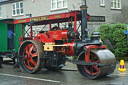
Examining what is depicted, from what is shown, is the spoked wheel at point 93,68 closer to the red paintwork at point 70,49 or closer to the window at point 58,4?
the red paintwork at point 70,49

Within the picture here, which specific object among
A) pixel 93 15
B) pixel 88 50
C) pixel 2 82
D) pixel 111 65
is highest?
pixel 93 15

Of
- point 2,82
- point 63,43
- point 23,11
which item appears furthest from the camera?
point 23,11

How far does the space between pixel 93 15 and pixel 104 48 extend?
37.3 ft

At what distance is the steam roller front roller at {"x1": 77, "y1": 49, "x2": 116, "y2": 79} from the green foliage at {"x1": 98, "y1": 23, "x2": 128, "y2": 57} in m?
7.01

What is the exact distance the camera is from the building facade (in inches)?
809

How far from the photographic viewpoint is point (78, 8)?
20031 mm

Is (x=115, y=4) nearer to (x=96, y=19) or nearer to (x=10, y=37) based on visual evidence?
(x=96, y=19)

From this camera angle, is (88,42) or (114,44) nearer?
(88,42)

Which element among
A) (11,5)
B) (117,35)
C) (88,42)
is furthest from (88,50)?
(11,5)

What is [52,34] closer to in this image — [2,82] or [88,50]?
[88,50]

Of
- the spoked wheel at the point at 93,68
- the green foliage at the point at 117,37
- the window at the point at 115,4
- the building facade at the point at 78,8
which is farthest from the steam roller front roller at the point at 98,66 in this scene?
the window at the point at 115,4

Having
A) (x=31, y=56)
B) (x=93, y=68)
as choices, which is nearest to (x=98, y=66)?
(x=93, y=68)

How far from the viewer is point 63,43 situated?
34.3ft

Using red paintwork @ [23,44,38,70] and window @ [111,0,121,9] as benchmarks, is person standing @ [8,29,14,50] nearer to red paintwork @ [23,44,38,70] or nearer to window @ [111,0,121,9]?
red paintwork @ [23,44,38,70]
